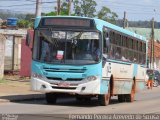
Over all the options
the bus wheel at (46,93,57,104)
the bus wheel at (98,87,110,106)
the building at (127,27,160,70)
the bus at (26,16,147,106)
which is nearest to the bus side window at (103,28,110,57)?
the bus at (26,16,147,106)

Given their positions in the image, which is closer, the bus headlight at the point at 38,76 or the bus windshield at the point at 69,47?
the bus windshield at the point at 69,47

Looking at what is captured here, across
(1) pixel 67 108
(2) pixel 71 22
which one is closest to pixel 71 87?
(1) pixel 67 108

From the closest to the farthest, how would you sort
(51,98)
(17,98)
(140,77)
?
(51,98) → (17,98) → (140,77)

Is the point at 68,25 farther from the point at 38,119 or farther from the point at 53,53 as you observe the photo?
the point at 38,119

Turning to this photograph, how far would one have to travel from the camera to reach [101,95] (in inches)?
837

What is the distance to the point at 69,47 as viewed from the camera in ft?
66.4

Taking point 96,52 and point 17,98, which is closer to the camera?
point 96,52

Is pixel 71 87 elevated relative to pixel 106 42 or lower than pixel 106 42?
lower

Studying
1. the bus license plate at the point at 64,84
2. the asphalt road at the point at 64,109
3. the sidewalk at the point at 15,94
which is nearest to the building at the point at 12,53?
the sidewalk at the point at 15,94

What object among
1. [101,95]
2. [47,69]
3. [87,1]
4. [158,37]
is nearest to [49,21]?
[47,69]

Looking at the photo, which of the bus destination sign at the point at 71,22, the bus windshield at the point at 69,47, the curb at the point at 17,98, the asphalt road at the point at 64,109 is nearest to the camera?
the asphalt road at the point at 64,109

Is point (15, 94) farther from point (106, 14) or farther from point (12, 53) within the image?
point (106, 14)

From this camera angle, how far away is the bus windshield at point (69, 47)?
2016 cm

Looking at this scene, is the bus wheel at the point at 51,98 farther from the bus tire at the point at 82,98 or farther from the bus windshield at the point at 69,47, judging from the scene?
the bus windshield at the point at 69,47
